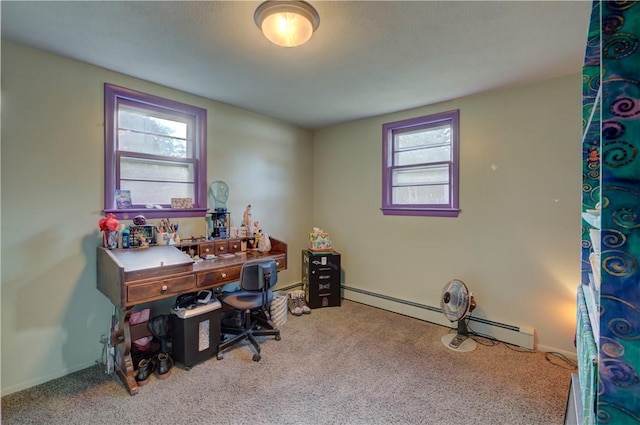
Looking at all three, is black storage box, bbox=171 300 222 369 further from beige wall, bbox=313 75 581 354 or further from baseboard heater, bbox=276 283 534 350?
beige wall, bbox=313 75 581 354

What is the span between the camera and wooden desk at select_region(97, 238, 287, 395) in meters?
2.04

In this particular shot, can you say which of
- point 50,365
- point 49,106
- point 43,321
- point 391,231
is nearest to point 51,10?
point 49,106

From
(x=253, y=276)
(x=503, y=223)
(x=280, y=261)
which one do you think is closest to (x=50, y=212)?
(x=253, y=276)

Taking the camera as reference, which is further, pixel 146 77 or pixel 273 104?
pixel 273 104

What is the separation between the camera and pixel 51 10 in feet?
5.61

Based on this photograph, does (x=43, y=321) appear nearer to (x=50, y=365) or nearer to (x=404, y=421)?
(x=50, y=365)

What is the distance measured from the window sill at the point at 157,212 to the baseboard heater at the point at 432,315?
1559 millimetres

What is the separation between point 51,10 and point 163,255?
172 cm

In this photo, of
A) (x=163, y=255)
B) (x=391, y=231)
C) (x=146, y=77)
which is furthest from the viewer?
(x=391, y=231)

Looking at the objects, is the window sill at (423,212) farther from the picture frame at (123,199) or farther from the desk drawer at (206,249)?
the picture frame at (123,199)

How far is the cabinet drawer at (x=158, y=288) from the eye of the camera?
6.67 feet

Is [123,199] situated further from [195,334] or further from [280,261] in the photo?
[280,261]

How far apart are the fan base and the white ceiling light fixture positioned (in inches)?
114

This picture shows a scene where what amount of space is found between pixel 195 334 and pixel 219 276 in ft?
1.64
